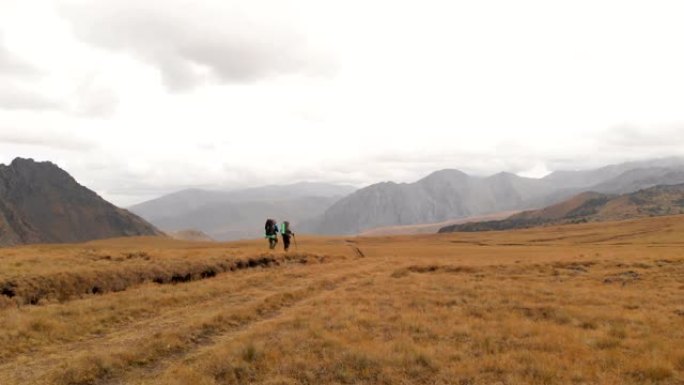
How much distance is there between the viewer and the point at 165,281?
3130cm

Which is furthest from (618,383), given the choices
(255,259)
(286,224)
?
(286,224)

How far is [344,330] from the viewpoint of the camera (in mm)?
18125

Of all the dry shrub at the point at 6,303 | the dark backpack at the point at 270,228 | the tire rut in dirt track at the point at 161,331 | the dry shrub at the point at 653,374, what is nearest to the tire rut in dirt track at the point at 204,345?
the tire rut in dirt track at the point at 161,331

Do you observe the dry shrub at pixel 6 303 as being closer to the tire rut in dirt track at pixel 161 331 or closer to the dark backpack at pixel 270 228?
the tire rut in dirt track at pixel 161 331

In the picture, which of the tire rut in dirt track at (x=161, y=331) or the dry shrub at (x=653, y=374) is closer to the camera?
the dry shrub at (x=653, y=374)

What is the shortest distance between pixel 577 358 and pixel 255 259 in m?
29.4

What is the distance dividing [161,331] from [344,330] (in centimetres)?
679

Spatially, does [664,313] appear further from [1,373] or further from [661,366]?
[1,373]

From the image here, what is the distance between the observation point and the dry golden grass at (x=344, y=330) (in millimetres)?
13766

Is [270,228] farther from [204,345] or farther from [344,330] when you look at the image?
[204,345]

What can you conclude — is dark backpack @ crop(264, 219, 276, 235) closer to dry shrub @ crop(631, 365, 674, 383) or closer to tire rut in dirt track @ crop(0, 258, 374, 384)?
tire rut in dirt track @ crop(0, 258, 374, 384)

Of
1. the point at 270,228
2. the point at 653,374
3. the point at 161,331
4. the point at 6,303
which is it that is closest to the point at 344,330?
the point at 161,331

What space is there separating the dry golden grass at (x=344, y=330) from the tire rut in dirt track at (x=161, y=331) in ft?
0.24

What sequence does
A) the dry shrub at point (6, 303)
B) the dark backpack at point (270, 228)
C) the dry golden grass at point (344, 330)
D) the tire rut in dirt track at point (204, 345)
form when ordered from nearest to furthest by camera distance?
the dry golden grass at point (344, 330)
the tire rut in dirt track at point (204, 345)
the dry shrub at point (6, 303)
the dark backpack at point (270, 228)
